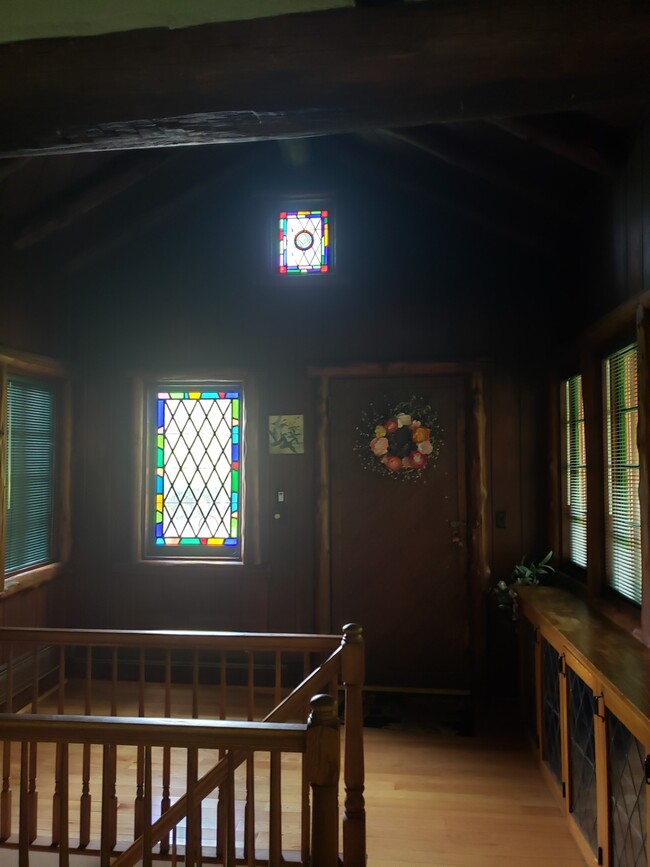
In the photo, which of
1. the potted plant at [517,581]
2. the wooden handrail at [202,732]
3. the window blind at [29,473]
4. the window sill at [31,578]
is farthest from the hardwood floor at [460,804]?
the window blind at [29,473]

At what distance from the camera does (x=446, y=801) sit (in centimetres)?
260

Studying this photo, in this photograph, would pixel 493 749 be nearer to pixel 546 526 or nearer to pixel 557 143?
pixel 546 526

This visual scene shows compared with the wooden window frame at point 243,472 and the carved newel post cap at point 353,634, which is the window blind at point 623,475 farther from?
the wooden window frame at point 243,472

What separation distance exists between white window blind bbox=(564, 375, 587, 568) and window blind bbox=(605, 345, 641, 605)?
27cm

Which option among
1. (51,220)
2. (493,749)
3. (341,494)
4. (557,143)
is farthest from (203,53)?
(493,749)

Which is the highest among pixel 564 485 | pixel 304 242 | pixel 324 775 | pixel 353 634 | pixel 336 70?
pixel 304 242

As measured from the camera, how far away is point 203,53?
5.79 ft

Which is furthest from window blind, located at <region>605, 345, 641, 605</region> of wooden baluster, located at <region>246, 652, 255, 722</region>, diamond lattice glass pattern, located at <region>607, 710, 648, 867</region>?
wooden baluster, located at <region>246, 652, 255, 722</region>

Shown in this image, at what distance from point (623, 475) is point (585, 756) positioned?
1206 millimetres

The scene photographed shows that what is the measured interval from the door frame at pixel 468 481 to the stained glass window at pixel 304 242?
0.72 m

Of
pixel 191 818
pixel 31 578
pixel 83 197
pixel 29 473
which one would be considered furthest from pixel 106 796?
pixel 83 197

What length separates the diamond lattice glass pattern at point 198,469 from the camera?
399cm

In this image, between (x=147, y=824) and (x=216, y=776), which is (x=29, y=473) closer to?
(x=216, y=776)

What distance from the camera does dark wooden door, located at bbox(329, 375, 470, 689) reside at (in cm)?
380
